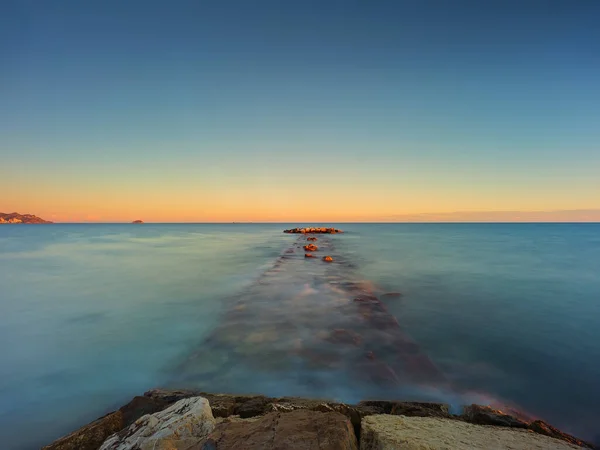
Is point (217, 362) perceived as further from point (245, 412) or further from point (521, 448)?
point (521, 448)

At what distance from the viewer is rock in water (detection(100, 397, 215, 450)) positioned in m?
3.04

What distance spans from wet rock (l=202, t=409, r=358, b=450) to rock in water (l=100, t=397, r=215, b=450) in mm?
211

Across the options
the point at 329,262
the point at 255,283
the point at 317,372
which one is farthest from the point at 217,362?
the point at 329,262

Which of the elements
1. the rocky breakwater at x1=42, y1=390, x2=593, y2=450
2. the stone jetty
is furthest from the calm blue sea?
the rocky breakwater at x1=42, y1=390, x2=593, y2=450

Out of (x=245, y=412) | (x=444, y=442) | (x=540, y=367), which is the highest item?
(x=444, y=442)

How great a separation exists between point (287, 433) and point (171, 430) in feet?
4.16

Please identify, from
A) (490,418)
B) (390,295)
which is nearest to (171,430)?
(490,418)

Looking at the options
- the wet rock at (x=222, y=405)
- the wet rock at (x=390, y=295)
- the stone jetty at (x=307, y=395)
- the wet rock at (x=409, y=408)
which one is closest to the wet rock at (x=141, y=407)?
the stone jetty at (x=307, y=395)

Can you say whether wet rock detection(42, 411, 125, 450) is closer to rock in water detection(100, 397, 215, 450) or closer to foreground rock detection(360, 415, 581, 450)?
rock in water detection(100, 397, 215, 450)

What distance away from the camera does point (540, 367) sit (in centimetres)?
648

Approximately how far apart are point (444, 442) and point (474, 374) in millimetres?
3798

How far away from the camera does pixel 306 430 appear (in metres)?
3.05

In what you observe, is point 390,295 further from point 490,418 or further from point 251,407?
point 251,407

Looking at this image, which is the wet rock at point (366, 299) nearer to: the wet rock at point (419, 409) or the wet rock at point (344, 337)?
the wet rock at point (344, 337)
